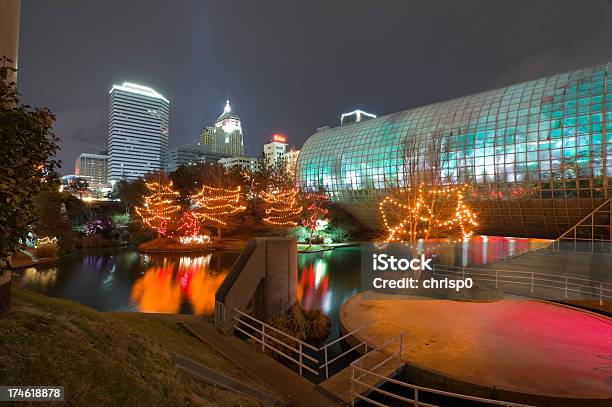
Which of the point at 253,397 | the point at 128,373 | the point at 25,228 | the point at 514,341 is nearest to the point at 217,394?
the point at 253,397

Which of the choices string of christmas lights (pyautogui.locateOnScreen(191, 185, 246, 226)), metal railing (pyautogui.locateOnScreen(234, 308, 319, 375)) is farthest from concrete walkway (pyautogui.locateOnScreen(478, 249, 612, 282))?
string of christmas lights (pyautogui.locateOnScreen(191, 185, 246, 226))

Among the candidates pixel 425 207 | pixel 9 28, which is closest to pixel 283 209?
pixel 425 207

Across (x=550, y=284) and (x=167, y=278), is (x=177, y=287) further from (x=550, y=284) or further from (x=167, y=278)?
(x=550, y=284)

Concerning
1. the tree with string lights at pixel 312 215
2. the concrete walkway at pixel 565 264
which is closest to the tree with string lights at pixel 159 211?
the tree with string lights at pixel 312 215

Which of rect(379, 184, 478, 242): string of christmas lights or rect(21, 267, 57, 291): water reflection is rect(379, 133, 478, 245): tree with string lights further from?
rect(21, 267, 57, 291): water reflection

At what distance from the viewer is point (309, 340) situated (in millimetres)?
13188

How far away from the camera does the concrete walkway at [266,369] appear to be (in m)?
7.97

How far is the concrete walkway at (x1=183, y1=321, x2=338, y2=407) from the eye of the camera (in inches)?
314

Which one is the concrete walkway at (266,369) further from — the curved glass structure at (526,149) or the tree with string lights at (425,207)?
the curved glass structure at (526,149)

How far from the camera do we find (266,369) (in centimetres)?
930

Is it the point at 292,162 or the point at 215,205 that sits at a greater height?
the point at 292,162

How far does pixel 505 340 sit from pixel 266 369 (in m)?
7.83

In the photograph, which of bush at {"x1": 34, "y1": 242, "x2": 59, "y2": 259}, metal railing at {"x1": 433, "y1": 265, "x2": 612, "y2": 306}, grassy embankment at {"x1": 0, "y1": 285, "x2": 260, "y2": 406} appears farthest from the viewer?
bush at {"x1": 34, "y1": 242, "x2": 59, "y2": 259}

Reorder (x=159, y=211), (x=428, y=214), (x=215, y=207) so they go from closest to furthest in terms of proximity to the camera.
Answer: (x=428, y=214) → (x=159, y=211) → (x=215, y=207)
